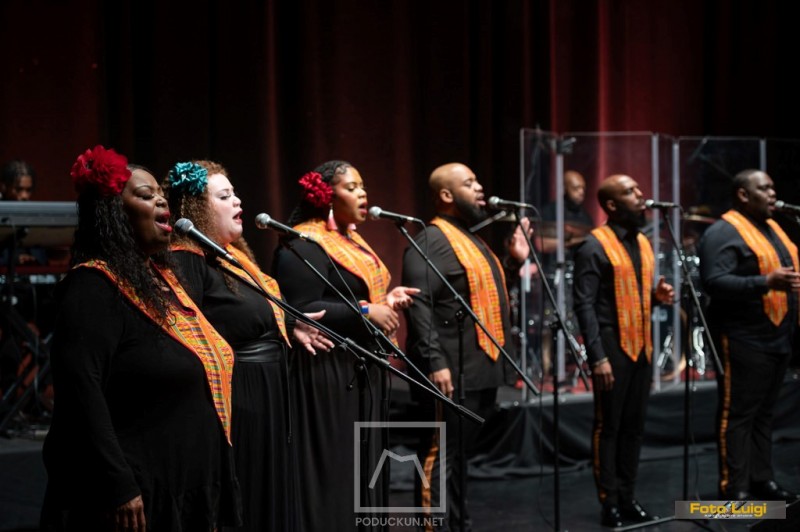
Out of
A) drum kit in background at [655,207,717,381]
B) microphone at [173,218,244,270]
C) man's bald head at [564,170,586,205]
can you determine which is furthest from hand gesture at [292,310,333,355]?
drum kit in background at [655,207,717,381]

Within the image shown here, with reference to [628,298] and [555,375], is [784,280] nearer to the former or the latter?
[628,298]

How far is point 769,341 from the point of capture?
534cm

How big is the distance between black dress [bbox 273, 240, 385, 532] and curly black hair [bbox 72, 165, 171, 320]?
1.43 meters

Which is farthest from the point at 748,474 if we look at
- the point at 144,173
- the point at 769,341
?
the point at 144,173

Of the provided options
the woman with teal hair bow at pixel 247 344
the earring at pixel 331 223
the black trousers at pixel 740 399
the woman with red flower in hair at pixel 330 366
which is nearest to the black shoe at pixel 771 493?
the black trousers at pixel 740 399

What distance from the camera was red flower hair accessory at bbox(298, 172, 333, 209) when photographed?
4.18 meters

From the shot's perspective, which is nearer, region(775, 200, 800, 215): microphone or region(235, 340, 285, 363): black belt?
region(235, 340, 285, 363): black belt

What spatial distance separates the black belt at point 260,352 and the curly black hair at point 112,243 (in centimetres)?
95

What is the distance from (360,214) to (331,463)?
107 cm

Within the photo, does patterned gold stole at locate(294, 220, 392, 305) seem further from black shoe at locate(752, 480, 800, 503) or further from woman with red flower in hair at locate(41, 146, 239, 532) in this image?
black shoe at locate(752, 480, 800, 503)

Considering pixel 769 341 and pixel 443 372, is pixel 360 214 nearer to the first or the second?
pixel 443 372

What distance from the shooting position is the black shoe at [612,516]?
507cm

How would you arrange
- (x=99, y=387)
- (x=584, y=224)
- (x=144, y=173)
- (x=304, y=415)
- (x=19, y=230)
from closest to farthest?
(x=99, y=387) → (x=144, y=173) → (x=304, y=415) → (x=19, y=230) → (x=584, y=224)

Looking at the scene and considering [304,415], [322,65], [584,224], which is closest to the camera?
[304,415]
